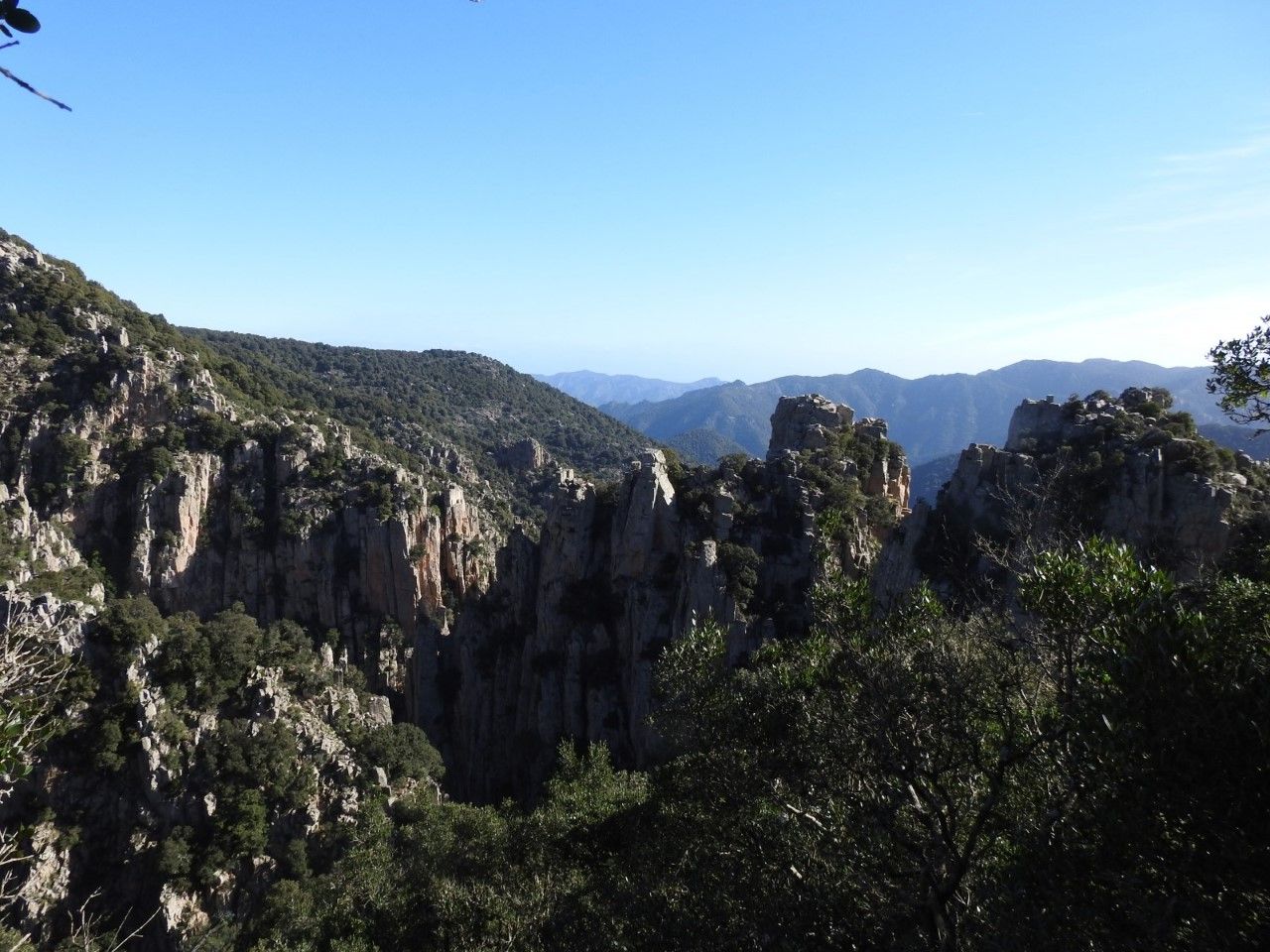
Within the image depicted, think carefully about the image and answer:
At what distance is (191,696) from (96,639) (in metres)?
4.66

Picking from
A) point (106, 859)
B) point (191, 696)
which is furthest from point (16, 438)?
point (106, 859)

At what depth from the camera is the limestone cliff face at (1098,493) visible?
2402 centimetres

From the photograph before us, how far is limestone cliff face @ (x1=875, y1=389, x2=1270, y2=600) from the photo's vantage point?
78.8 ft

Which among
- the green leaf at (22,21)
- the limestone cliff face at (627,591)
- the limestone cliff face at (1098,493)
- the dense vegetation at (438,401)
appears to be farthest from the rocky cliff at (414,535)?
the green leaf at (22,21)

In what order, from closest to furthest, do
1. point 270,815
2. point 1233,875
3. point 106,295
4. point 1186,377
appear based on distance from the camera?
point 1233,875, point 270,815, point 106,295, point 1186,377

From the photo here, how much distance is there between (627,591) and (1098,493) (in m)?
21.9

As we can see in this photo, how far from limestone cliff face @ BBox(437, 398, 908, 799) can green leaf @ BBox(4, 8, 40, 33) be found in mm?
29642

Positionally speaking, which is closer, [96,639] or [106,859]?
[106,859]

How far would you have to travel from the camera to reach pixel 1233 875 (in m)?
4.82

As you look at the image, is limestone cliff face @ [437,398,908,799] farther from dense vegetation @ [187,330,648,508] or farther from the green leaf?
the green leaf

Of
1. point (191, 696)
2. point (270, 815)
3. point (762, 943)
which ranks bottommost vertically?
point (270, 815)

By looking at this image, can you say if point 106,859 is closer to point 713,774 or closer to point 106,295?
point 713,774

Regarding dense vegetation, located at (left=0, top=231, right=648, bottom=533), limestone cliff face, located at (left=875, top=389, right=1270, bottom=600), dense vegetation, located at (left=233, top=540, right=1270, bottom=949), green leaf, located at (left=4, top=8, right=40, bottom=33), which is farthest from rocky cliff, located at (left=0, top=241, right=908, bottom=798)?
green leaf, located at (left=4, top=8, right=40, bottom=33)

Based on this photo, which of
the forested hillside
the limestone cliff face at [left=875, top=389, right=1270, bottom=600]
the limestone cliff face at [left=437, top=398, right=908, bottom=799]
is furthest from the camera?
the limestone cliff face at [left=437, top=398, right=908, bottom=799]
